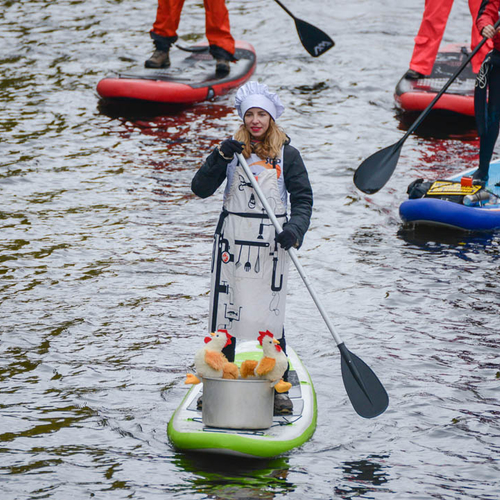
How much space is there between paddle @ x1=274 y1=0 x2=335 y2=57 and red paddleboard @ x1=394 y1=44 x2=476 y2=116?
0.98 metres

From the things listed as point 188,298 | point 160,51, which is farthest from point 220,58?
point 188,298

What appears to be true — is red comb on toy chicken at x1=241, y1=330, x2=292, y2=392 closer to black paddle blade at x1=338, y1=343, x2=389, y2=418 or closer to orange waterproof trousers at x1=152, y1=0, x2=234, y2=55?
black paddle blade at x1=338, y1=343, x2=389, y2=418

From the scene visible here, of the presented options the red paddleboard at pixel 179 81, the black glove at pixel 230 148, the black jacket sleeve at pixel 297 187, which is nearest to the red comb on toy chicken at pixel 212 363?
the black jacket sleeve at pixel 297 187

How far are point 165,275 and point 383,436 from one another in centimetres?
226

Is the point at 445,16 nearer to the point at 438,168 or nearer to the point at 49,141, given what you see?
the point at 438,168

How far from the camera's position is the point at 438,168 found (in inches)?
316

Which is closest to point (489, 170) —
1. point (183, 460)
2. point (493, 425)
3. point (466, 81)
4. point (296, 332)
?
point (466, 81)

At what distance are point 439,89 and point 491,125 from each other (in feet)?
8.21

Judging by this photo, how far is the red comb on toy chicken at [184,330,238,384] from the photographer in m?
3.81

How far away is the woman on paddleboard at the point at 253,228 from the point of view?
155 inches

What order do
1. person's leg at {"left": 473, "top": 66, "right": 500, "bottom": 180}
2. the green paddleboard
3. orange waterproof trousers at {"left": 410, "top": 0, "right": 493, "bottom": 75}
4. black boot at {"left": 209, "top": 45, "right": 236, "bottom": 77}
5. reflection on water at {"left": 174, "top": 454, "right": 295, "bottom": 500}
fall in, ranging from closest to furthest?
reflection on water at {"left": 174, "top": 454, "right": 295, "bottom": 500} → the green paddleboard → person's leg at {"left": 473, "top": 66, "right": 500, "bottom": 180} → orange waterproof trousers at {"left": 410, "top": 0, "right": 493, "bottom": 75} → black boot at {"left": 209, "top": 45, "right": 236, "bottom": 77}

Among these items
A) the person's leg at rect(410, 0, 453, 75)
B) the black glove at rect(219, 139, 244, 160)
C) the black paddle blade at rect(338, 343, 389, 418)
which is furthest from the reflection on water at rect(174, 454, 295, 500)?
the person's leg at rect(410, 0, 453, 75)

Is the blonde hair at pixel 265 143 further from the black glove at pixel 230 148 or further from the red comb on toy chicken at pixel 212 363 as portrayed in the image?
the red comb on toy chicken at pixel 212 363

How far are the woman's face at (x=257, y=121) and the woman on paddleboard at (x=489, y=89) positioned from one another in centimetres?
299
